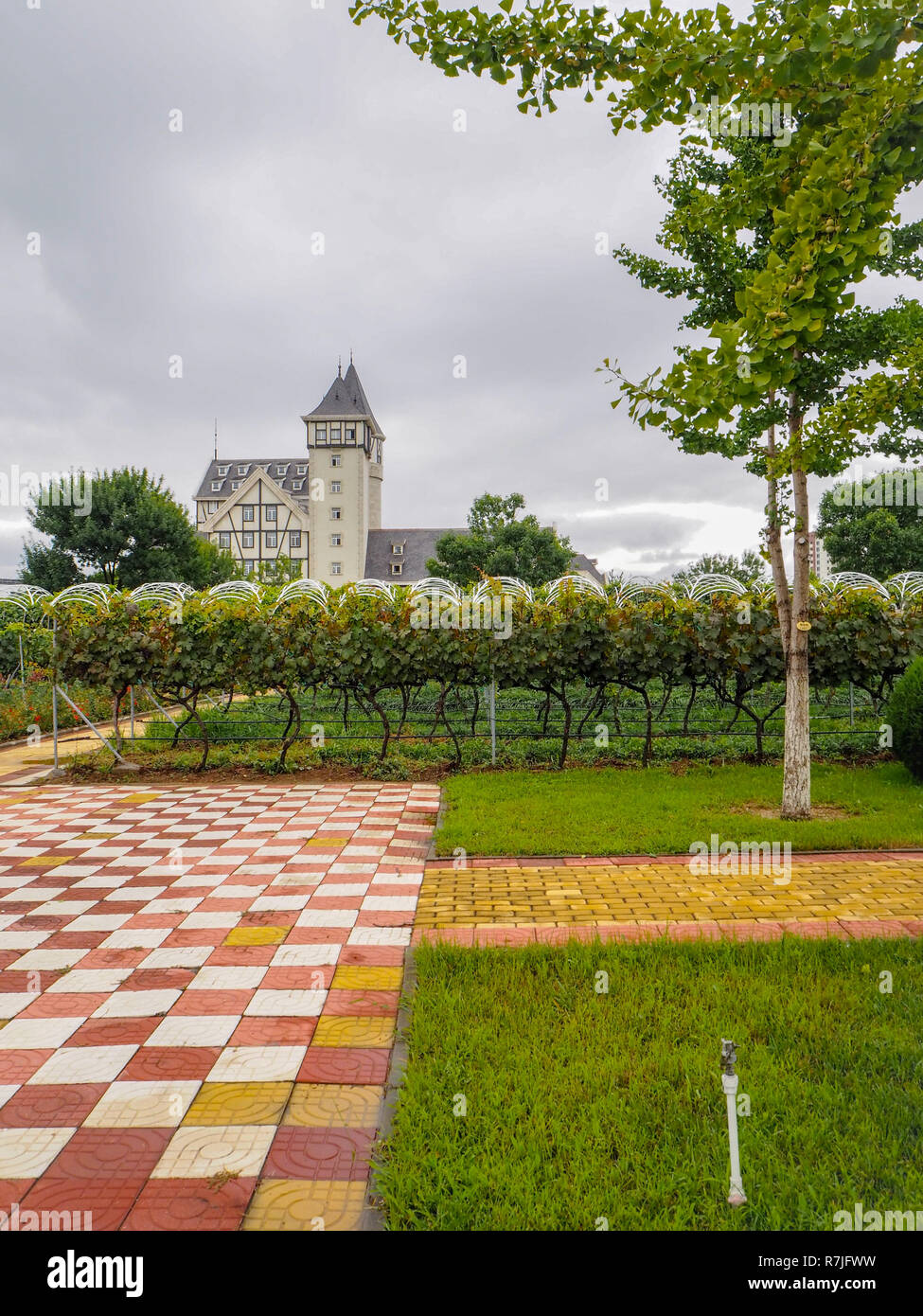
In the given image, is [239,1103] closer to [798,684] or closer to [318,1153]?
[318,1153]

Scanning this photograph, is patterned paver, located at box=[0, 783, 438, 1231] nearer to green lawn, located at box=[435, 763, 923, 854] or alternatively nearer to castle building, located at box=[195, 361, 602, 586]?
green lawn, located at box=[435, 763, 923, 854]

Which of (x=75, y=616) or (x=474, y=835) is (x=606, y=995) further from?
(x=75, y=616)

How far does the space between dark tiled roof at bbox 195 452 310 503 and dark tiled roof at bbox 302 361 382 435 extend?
8848 millimetres

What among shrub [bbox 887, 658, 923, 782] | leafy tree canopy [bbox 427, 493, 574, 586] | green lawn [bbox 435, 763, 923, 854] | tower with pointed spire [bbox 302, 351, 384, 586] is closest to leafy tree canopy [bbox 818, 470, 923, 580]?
leafy tree canopy [bbox 427, 493, 574, 586]

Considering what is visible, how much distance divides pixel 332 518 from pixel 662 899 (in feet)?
184

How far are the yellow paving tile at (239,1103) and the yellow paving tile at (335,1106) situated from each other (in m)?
0.05

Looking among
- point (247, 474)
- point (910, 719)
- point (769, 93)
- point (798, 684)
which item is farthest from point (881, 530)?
point (247, 474)

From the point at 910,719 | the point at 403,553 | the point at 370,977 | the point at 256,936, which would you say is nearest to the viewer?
the point at 370,977

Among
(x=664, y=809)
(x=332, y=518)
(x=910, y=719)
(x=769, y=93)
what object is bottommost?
(x=664, y=809)

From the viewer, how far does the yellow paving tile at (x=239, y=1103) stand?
2.50m

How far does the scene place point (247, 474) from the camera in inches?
2778

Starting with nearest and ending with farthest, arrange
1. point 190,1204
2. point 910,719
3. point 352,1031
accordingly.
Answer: point 190,1204 < point 352,1031 < point 910,719
